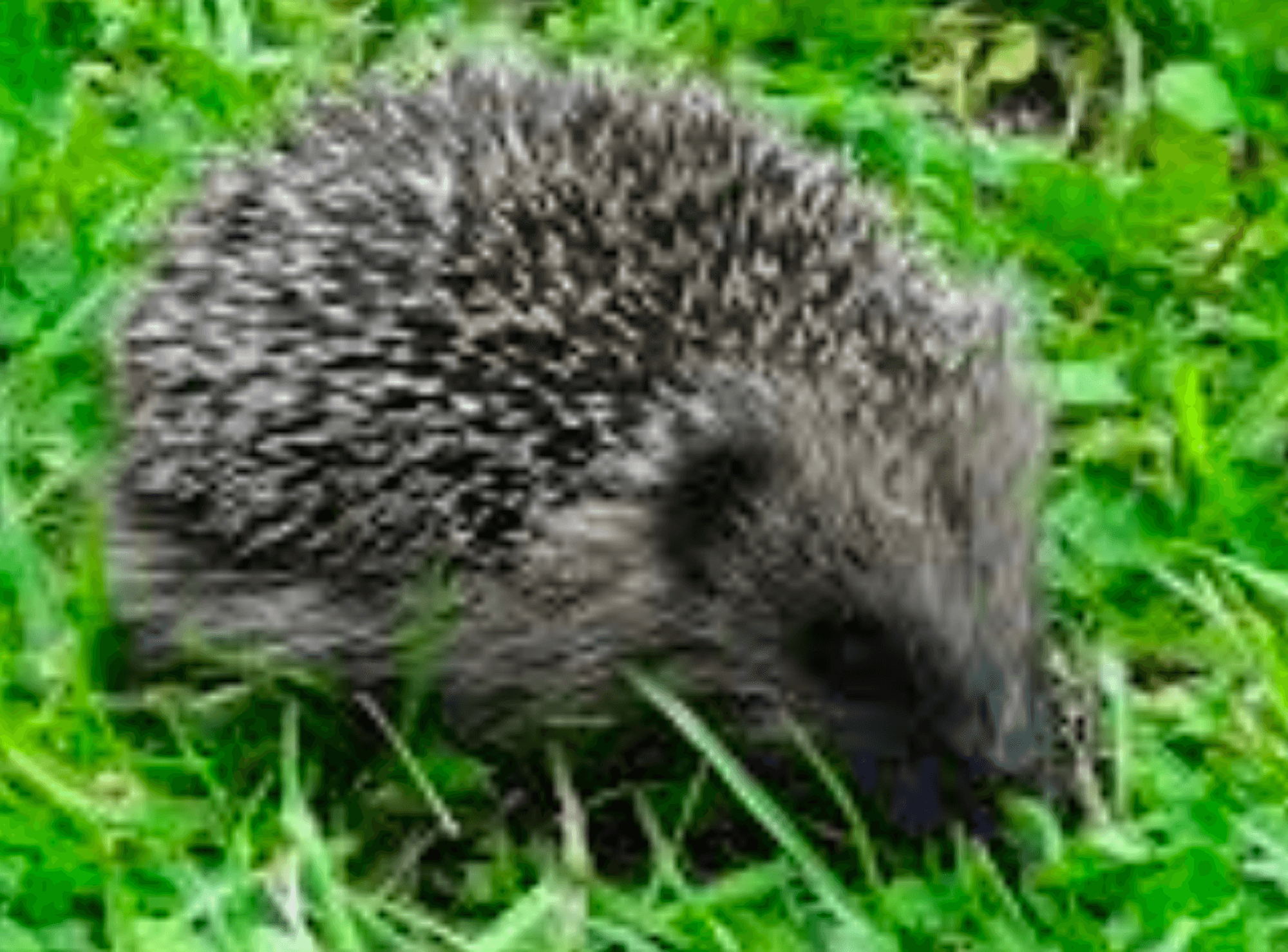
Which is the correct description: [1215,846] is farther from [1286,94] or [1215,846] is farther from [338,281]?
[1286,94]

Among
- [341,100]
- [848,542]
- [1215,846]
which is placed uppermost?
[341,100]

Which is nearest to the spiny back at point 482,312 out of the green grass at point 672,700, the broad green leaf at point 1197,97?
the green grass at point 672,700

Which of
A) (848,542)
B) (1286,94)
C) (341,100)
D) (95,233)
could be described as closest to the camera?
(848,542)

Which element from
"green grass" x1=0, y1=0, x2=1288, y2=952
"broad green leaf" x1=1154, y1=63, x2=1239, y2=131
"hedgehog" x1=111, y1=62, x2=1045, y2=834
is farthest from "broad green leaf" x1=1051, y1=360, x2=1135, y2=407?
"broad green leaf" x1=1154, y1=63, x2=1239, y2=131

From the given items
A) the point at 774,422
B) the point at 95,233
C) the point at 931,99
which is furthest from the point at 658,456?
the point at 931,99

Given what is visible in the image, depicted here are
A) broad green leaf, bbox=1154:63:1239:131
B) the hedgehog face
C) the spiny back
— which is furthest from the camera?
broad green leaf, bbox=1154:63:1239:131

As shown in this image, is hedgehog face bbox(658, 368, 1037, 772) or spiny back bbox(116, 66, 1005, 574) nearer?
hedgehog face bbox(658, 368, 1037, 772)

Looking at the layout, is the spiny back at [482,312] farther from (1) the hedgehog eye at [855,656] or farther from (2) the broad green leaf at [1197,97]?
(2) the broad green leaf at [1197,97]

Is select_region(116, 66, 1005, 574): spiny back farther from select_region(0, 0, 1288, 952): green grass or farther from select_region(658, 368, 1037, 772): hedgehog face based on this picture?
select_region(0, 0, 1288, 952): green grass
